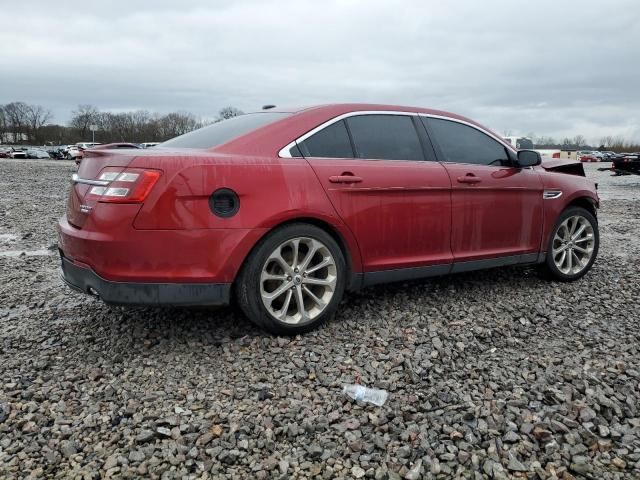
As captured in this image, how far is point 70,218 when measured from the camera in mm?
3350

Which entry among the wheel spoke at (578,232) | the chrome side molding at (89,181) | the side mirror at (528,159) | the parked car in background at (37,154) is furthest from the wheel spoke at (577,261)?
the parked car in background at (37,154)

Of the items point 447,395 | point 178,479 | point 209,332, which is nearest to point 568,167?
point 447,395

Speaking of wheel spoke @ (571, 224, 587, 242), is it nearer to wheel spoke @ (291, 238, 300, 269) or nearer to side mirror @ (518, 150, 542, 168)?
side mirror @ (518, 150, 542, 168)

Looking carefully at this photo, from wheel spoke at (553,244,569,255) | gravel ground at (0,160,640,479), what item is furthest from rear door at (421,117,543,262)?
gravel ground at (0,160,640,479)

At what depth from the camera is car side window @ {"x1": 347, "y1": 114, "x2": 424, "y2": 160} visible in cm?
377

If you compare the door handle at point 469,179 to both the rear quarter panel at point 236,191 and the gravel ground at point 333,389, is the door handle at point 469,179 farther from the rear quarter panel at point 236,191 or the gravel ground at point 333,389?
the rear quarter panel at point 236,191

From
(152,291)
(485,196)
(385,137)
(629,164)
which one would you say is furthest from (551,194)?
(629,164)

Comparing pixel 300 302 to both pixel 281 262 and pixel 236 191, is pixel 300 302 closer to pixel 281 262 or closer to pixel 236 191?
pixel 281 262

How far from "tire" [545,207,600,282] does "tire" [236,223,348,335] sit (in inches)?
89.9

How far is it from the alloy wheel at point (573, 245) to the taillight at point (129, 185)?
3.55m

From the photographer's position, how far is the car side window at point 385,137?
3.77 metres

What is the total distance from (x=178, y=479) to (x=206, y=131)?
2483mm

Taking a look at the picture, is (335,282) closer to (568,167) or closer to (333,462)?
(333,462)

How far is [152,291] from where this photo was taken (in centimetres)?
304
